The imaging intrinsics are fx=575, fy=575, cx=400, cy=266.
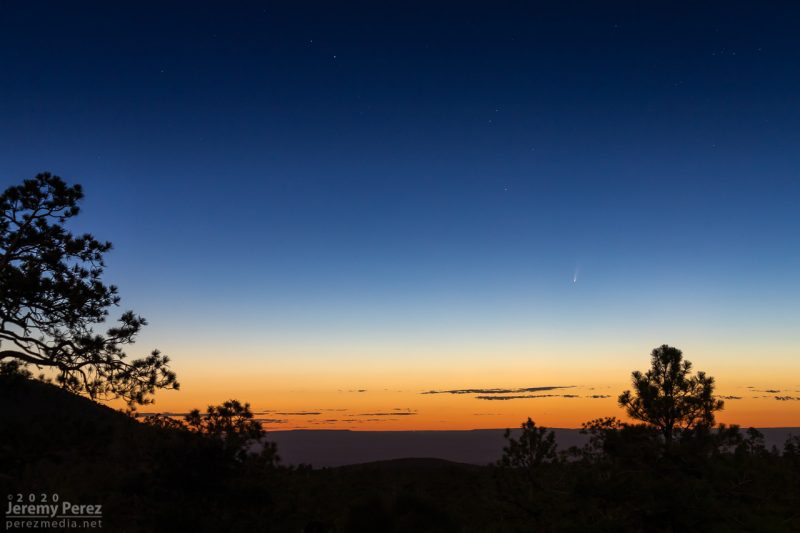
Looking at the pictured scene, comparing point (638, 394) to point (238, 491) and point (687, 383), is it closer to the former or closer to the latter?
point (687, 383)

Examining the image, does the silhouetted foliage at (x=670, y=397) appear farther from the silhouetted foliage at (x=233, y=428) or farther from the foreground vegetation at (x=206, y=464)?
the silhouetted foliage at (x=233, y=428)

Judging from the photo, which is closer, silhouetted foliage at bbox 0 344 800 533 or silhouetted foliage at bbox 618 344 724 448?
silhouetted foliage at bbox 0 344 800 533

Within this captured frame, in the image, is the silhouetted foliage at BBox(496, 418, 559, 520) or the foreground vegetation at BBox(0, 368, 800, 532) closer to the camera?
the foreground vegetation at BBox(0, 368, 800, 532)

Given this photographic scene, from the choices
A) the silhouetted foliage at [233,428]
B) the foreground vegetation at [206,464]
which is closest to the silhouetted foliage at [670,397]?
the foreground vegetation at [206,464]

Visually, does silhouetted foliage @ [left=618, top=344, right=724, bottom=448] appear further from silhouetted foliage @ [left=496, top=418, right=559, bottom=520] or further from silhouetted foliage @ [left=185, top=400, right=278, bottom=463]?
silhouetted foliage @ [left=185, top=400, right=278, bottom=463]

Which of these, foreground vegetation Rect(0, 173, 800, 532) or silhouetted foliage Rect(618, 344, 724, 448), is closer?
foreground vegetation Rect(0, 173, 800, 532)

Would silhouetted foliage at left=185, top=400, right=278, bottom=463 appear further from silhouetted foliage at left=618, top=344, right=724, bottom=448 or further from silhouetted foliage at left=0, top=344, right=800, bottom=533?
silhouetted foliage at left=618, top=344, right=724, bottom=448

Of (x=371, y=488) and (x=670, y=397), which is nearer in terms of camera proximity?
(x=371, y=488)

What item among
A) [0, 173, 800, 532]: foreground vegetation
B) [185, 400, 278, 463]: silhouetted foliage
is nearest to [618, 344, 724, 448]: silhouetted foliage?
[0, 173, 800, 532]: foreground vegetation

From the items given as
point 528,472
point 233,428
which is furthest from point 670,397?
point 233,428

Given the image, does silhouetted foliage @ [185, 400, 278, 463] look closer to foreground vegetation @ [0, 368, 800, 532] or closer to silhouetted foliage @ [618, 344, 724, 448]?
foreground vegetation @ [0, 368, 800, 532]

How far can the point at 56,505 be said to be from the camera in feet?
43.8

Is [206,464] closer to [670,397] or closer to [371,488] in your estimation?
[371,488]

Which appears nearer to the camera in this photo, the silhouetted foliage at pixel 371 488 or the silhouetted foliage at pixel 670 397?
the silhouetted foliage at pixel 371 488
